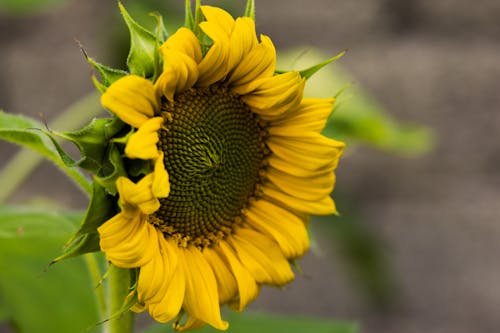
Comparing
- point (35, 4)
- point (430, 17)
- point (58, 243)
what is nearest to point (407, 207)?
point (430, 17)

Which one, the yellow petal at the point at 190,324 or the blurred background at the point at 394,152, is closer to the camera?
the yellow petal at the point at 190,324

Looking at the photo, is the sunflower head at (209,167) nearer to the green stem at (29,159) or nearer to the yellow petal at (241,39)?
the yellow petal at (241,39)

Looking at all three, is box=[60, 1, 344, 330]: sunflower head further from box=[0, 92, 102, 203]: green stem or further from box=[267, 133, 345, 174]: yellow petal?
box=[0, 92, 102, 203]: green stem

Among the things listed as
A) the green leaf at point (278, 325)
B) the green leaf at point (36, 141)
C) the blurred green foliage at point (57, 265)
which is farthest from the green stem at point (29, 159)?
the green leaf at point (36, 141)

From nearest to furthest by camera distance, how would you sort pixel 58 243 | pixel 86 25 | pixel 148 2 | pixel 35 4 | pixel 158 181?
pixel 158 181 → pixel 58 243 → pixel 35 4 → pixel 148 2 → pixel 86 25

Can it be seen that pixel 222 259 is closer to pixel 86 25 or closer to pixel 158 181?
pixel 158 181

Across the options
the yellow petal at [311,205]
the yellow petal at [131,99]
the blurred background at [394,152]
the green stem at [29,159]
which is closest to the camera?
the yellow petal at [131,99]

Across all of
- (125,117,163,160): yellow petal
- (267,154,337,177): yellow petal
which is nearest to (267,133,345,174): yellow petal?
(267,154,337,177): yellow petal
